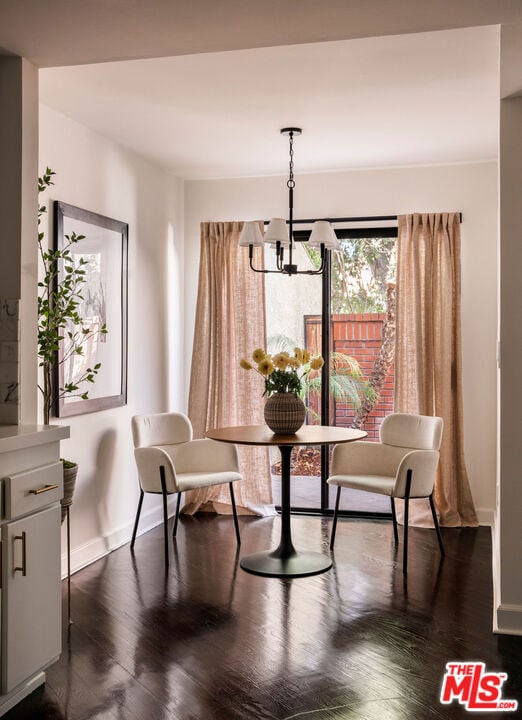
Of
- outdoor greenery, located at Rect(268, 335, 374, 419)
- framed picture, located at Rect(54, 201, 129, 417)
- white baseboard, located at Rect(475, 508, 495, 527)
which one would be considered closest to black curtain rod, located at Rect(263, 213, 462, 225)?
outdoor greenery, located at Rect(268, 335, 374, 419)

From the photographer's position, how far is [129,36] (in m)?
2.83

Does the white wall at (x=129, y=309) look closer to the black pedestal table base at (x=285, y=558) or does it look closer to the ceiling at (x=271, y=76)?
the ceiling at (x=271, y=76)

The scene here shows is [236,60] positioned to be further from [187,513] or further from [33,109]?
[187,513]

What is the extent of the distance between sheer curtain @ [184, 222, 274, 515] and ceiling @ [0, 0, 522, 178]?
773 mm

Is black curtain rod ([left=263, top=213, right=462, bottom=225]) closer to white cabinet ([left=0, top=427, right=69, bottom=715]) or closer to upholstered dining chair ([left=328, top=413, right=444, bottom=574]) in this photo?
upholstered dining chair ([left=328, top=413, right=444, bottom=574])

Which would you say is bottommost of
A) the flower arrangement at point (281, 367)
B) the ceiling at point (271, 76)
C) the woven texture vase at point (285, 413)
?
the woven texture vase at point (285, 413)

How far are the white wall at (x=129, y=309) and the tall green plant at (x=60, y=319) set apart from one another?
27cm

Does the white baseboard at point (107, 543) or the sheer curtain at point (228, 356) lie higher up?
the sheer curtain at point (228, 356)

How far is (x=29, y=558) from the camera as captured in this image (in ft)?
8.75

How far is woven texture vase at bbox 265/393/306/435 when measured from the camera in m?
4.38

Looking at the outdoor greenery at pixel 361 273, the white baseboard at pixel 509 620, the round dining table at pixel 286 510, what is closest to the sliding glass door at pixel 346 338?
the outdoor greenery at pixel 361 273

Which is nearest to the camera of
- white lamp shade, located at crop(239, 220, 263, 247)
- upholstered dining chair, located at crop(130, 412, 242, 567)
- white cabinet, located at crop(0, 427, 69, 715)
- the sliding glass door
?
white cabinet, located at crop(0, 427, 69, 715)

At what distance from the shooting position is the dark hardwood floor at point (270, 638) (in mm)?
2664

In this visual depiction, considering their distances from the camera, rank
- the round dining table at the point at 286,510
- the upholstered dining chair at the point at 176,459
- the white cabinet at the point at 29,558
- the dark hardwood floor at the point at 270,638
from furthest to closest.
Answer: the upholstered dining chair at the point at 176,459 → the round dining table at the point at 286,510 → the dark hardwood floor at the point at 270,638 → the white cabinet at the point at 29,558
